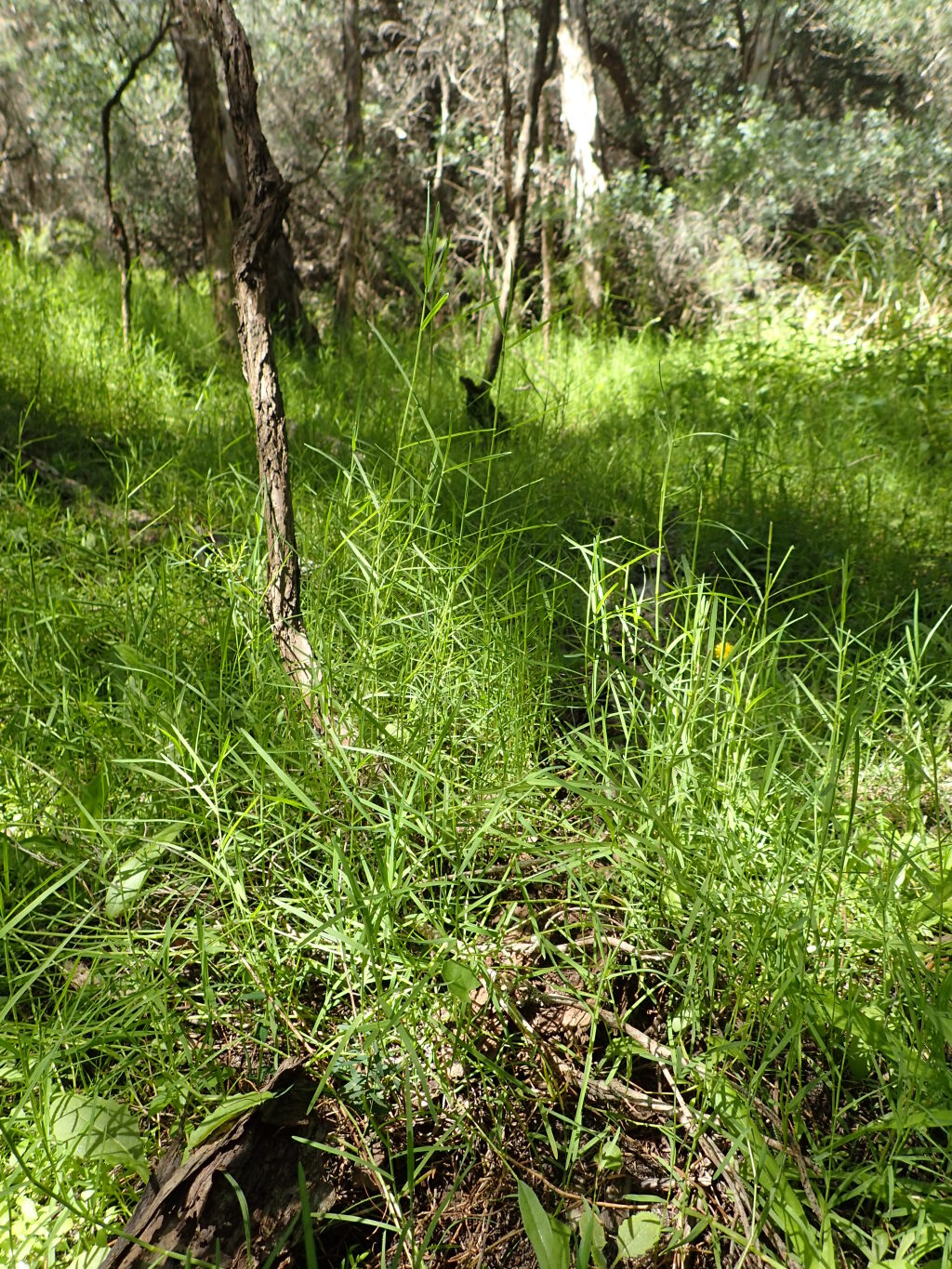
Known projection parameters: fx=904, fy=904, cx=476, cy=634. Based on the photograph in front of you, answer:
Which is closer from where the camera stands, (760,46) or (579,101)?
(579,101)

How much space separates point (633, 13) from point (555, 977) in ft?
47.3

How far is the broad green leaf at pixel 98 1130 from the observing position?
1.29m

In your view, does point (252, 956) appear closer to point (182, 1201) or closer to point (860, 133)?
point (182, 1201)

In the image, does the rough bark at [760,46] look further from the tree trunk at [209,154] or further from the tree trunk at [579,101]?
the tree trunk at [209,154]

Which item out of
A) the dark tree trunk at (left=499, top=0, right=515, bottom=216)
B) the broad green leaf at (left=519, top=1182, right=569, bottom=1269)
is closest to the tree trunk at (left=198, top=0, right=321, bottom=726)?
the broad green leaf at (left=519, top=1182, right=569, bottom=1269)

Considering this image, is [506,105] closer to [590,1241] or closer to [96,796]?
[96,796]

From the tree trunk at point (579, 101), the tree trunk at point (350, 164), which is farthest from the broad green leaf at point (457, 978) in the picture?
the tree trunk at point (579, 101)

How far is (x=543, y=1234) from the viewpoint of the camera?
121 cm

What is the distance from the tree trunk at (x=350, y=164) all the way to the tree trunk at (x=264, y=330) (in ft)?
14.9

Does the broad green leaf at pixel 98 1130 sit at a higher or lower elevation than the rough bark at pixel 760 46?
lower

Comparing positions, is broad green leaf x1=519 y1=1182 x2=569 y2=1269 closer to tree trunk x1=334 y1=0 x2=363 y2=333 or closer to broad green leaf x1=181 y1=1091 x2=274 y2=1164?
broad green leaf x1=181 y1=1091 x2=274 y2=1164

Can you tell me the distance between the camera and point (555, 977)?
1673 mm

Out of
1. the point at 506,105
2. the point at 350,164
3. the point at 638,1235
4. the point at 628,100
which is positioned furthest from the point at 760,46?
the point at 638,1235

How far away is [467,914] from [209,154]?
5907 millimetres
